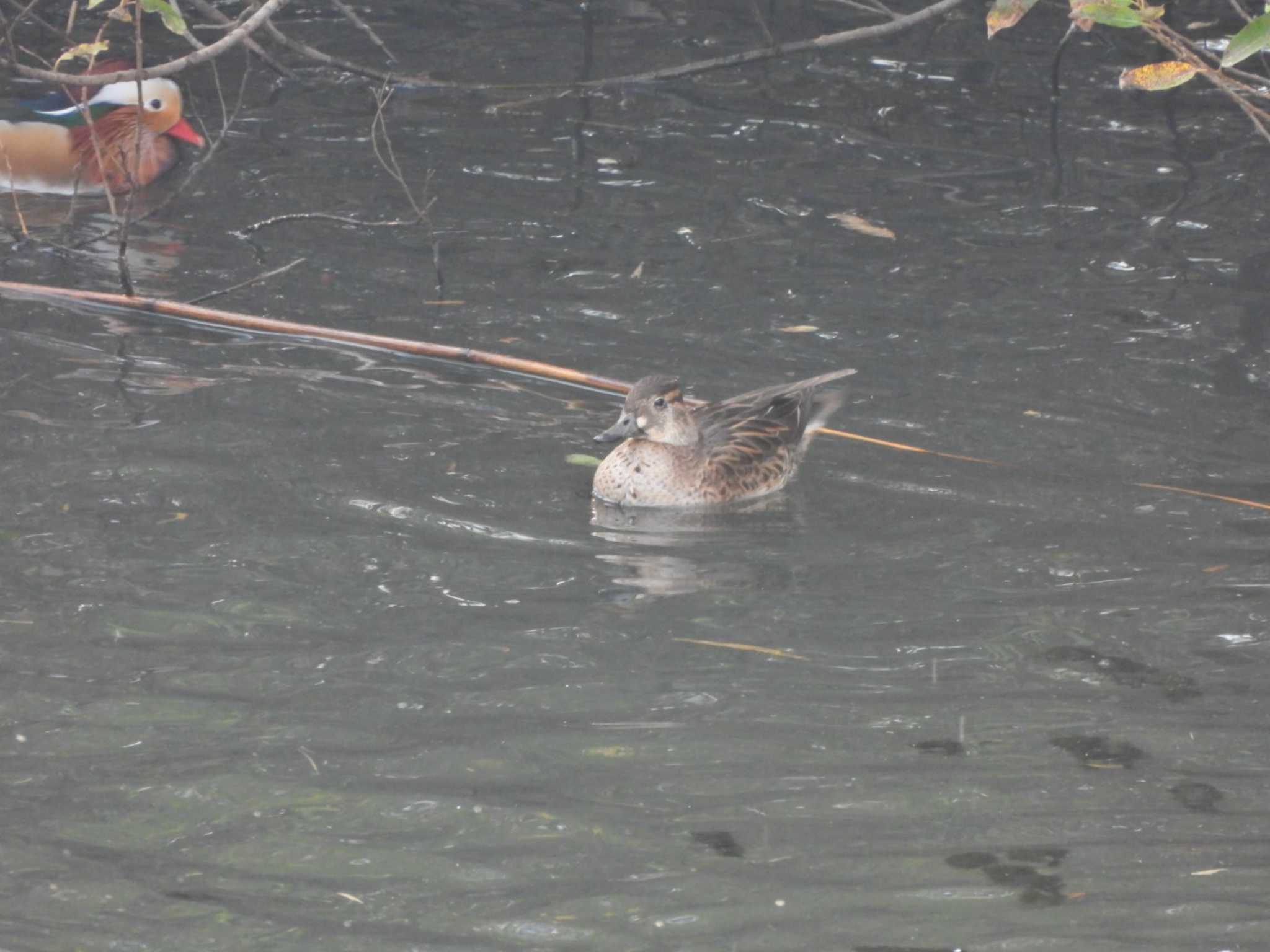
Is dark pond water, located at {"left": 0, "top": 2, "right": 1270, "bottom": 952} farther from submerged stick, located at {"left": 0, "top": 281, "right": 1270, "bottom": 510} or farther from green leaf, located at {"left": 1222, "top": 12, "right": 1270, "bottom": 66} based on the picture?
green leaf, located at {"left": 1222, "top": 12, "right": 1270, "bottom": 66}

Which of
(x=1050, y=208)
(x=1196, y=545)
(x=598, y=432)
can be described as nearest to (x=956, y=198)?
(x=1050, y=208)

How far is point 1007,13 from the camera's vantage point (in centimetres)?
821

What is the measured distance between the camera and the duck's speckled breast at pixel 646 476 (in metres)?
7.41

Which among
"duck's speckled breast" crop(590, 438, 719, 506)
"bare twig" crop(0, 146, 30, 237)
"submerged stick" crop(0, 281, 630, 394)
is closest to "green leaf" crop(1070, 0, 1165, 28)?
"duck's speckled breast" crop(590, 438, 719, 506)

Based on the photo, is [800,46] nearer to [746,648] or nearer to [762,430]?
[762,430]

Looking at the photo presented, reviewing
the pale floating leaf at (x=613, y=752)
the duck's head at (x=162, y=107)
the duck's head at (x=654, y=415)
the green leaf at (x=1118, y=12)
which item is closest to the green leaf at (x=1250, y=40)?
the green leaf at (x=1118, y=12)

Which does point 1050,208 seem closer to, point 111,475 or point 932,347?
point 932,347

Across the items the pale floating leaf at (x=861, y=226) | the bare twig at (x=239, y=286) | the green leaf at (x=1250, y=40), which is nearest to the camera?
the green leaf at (x=1250, y=40)

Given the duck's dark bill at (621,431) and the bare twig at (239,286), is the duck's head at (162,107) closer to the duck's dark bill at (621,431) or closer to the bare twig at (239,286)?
the bare twig at (239,286)

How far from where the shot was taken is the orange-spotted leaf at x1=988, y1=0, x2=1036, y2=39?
26.7ft

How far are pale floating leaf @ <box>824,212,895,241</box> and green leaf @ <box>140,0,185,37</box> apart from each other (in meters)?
4.64

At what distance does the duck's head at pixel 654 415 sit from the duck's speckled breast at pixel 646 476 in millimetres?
51

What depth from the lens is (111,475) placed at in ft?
23.0

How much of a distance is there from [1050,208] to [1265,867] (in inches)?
291
